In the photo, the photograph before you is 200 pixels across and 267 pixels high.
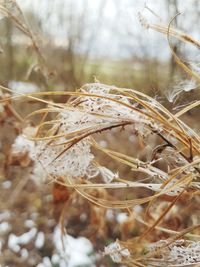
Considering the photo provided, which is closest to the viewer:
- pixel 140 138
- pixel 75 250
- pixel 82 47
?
pixel 140 138

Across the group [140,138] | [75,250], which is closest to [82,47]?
[75,250]

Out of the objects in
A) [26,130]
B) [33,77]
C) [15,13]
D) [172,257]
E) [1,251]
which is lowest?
[1,251]

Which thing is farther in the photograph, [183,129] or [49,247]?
[49,247]

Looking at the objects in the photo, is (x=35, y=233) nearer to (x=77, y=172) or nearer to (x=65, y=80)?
(x=65, y=80)

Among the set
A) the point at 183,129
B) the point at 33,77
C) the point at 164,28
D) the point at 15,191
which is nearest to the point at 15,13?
the point at 164,28

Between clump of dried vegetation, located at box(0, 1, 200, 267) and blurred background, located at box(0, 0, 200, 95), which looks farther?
blurred background, located at box(0, 0, 200, 95)

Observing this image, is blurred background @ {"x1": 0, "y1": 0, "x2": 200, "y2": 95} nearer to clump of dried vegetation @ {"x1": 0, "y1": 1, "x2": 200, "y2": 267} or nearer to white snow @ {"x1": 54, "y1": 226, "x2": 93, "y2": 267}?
white snow @ {"x1": 54, "y1": 226, "x2": 93, "y2": 267}

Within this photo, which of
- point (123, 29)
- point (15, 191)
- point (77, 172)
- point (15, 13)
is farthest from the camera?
point (123, 29)

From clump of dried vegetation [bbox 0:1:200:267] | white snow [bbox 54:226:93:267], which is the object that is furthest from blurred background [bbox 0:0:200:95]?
clump of dried vegetation [bbox 0:1:200:267]

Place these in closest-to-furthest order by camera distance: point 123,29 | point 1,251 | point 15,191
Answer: point 1,251 < point 15,191 < point 123,29

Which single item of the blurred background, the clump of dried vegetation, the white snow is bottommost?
the white snow

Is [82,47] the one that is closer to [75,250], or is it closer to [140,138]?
[75,250]
